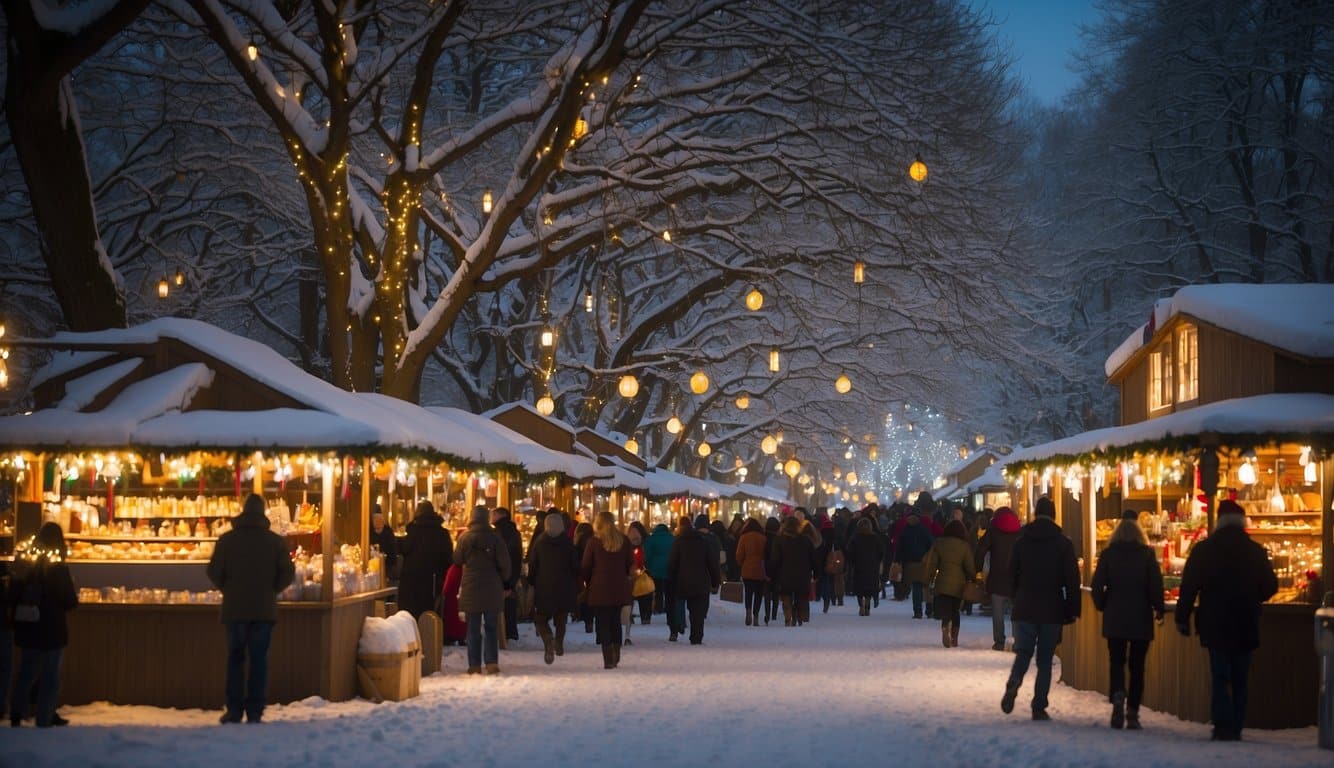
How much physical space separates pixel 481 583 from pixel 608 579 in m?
2.16

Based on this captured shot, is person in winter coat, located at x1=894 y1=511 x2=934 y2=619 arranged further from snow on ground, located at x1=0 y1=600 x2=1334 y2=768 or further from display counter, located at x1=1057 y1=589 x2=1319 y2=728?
display counter, located at x1=1057 y1=589 x2=1319 y2=728

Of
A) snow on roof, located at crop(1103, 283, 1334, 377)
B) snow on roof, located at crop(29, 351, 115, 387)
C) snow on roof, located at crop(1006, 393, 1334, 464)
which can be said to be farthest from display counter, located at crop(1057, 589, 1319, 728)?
snow on roof, located at crop(29, 351, 115, 387)

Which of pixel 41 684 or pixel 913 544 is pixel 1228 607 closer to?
pixel 41 684

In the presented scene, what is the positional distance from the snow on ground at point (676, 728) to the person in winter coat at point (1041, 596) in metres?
0.46

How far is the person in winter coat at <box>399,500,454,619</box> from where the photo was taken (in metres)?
19.0

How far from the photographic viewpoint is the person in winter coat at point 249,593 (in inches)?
526

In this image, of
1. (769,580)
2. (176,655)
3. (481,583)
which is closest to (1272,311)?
(481,583)

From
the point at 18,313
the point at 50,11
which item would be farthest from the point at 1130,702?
the point at 18,313

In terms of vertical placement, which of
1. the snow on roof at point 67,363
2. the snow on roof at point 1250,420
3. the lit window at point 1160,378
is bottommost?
the snow on roof at point 1250,420

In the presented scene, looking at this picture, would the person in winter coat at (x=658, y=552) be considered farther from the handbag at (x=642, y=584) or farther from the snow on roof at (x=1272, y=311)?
the snow on roof at (x=1272, y=311)

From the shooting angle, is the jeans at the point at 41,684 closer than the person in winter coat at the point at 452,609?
Yes

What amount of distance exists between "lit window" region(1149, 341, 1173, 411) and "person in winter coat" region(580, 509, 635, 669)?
6169 millimetres

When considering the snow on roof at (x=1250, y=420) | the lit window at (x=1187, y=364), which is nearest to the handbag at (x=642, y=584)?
the lit window at (x=1187, y=364)

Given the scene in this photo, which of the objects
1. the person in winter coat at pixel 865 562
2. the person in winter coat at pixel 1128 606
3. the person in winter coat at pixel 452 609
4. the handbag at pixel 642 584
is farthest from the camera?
the person in winter coat at pixel 865 562
